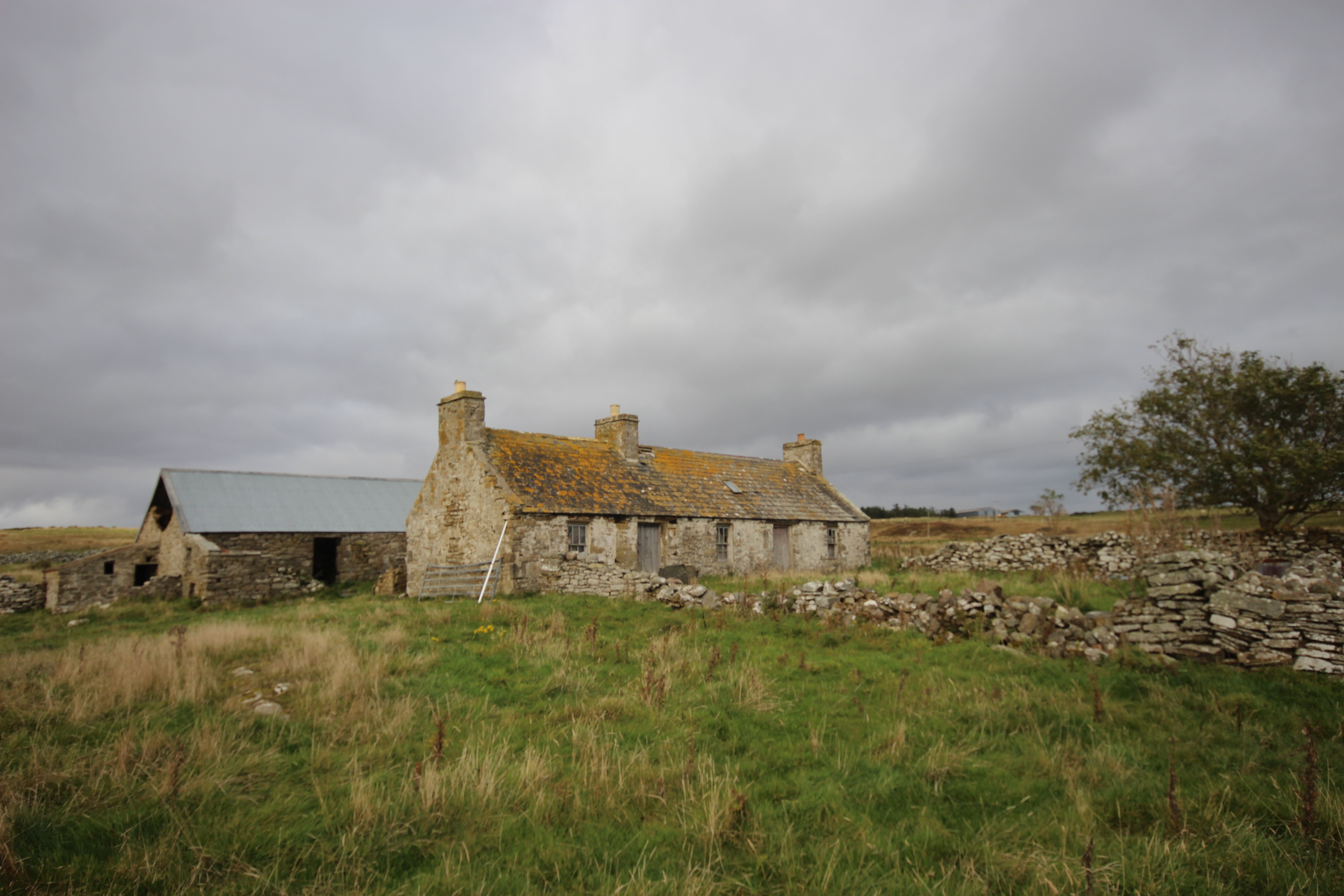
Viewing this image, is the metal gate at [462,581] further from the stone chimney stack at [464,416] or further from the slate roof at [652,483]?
the stone chimney stack at [464,416]

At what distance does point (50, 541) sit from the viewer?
46188 millimetres

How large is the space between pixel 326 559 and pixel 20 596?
1001cm

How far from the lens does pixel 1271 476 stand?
21.9 m

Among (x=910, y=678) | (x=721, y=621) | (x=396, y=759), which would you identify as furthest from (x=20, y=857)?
(x=721, y=621)

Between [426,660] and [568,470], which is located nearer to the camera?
[426,660]

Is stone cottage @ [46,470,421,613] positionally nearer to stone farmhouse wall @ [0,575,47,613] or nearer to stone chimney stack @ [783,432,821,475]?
stone farmhouse wall @ [0,575,47,613]

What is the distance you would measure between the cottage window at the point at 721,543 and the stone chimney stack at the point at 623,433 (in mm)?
4755

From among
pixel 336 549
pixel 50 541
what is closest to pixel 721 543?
pixel 336 549

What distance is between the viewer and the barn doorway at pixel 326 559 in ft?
93.5

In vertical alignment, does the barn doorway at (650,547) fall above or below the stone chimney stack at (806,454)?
below

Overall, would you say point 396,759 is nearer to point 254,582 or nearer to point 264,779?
point 264,779

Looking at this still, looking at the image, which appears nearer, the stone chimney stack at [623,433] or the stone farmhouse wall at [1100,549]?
the stone farmhouse wall at [1100,549]

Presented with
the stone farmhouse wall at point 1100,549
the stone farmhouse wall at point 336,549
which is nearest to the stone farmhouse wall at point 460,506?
the stone farmhouse wall at point 336,549

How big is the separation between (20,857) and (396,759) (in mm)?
2605
